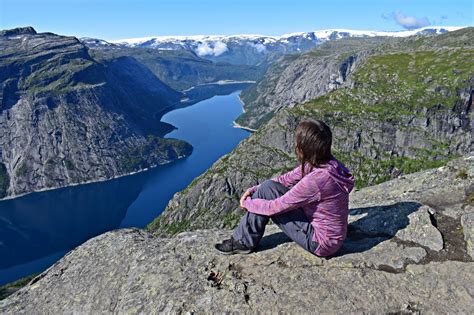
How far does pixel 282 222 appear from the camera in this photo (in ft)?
43.4

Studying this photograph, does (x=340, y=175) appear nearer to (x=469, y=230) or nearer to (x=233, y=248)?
(x=233, y=248)

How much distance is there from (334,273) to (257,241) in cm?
265

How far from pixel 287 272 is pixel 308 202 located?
237 cm

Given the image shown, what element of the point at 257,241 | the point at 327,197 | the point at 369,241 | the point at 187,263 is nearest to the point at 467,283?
the point at 369,241

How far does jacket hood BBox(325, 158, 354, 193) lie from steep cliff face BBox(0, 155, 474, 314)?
248cm

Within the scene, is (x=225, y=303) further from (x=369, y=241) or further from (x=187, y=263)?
(x=369, y=241)

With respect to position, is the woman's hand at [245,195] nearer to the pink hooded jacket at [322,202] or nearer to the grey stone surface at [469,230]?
the pink hooded jacket at [322,202]

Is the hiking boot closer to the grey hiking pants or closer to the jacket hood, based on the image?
the grey hiking pants

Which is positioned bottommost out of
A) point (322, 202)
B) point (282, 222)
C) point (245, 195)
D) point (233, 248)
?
point (233, 248)

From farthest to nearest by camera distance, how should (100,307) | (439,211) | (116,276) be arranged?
(439,211), (116,276), (100,307)

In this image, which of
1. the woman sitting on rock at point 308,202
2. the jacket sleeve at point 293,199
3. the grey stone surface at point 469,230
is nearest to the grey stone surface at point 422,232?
the grey stone surface at point 469,230

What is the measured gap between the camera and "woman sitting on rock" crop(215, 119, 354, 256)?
11891mm

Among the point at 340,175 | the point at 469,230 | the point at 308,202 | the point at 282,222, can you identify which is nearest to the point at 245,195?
the point at 282,222

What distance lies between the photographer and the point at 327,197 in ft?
40.0
